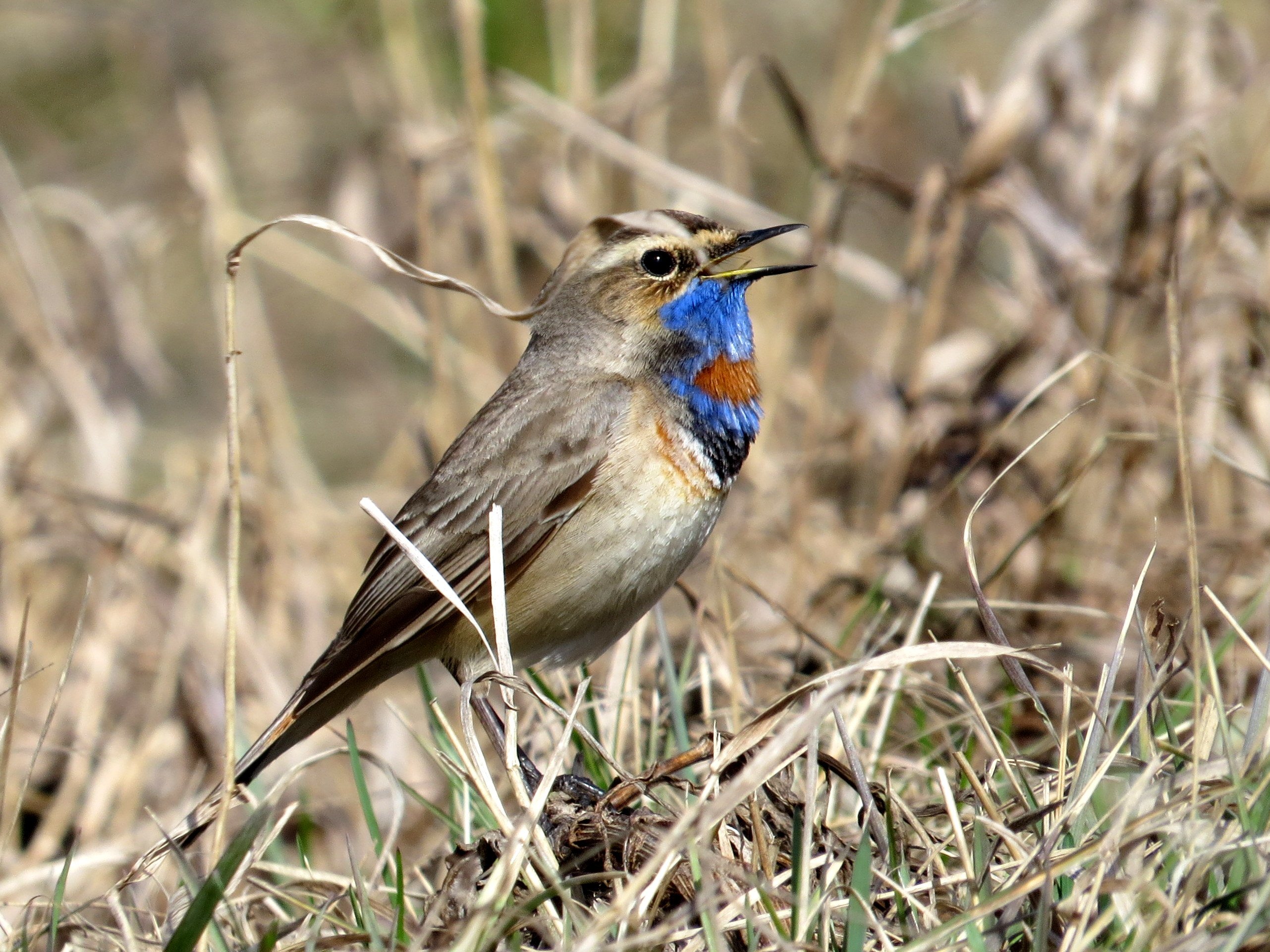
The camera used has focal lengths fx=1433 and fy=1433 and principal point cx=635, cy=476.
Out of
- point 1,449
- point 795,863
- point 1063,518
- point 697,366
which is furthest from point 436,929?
point 1,449

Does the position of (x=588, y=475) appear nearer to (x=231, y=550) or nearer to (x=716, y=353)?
(x=716, y=353)

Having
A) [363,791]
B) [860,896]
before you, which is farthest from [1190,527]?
[363,791]

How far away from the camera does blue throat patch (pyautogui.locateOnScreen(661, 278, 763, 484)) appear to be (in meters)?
4.16

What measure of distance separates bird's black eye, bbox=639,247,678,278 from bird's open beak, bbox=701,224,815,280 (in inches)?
4.2

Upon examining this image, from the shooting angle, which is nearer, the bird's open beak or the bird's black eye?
the bird's open beak

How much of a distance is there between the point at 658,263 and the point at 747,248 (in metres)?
0.27

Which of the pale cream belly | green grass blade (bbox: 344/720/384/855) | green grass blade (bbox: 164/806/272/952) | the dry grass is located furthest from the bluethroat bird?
green grass blade (bbox: 164/806/272/952)

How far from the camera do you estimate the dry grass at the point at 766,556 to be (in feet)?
9.32

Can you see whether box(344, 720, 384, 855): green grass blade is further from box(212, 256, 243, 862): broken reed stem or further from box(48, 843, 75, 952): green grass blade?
box(48, 843, 75, 952): green grass blade

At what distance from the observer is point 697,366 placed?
168 inches

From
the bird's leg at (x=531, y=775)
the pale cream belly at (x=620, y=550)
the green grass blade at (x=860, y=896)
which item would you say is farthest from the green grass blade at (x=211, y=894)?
the pale cream belly at (x=620, y=550)

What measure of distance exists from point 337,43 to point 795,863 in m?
6.75

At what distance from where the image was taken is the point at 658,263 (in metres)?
4.36

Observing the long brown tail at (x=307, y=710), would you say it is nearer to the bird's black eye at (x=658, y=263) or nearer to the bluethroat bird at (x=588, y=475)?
the bluethroat bird at (x=588, y=475)
